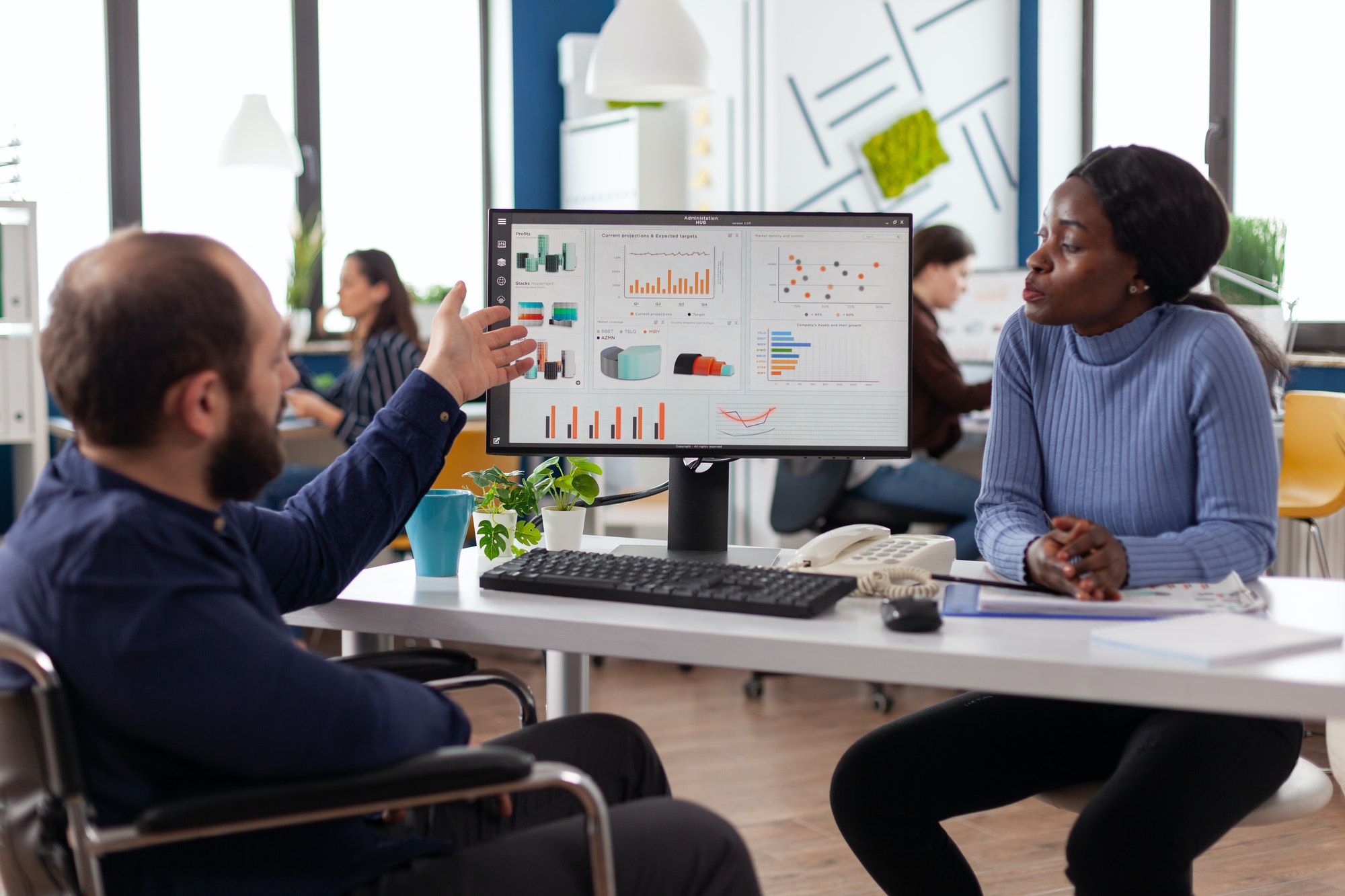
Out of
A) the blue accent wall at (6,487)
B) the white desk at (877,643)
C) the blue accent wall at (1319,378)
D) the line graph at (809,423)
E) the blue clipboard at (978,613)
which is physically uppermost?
the line graph at (809,423)

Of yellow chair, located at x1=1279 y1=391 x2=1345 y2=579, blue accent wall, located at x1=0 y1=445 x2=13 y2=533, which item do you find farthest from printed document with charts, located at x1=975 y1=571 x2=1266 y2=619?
blue accent wall, located at x1=0 y1=445 x2=13 y2=533

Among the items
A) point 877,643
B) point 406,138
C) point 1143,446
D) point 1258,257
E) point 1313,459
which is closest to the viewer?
point 877,643

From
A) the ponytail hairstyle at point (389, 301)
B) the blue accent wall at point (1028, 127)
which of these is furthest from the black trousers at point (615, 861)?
the blue accent wall at point (1028, 127)

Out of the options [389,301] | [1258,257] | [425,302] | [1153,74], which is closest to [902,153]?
[1153,74]

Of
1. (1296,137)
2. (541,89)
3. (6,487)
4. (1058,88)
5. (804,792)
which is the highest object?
(541,89)

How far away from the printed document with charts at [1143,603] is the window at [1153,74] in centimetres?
366

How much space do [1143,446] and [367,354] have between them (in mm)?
2813

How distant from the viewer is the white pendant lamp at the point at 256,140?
15.1 feet

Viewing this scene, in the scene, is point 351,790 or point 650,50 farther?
point 650,50

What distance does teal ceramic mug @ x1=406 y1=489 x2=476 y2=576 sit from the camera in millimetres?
1579

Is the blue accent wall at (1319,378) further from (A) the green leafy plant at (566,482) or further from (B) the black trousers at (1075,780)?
(A) the green leafy plant at (566,482)

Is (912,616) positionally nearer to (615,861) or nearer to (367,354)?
(615,861)

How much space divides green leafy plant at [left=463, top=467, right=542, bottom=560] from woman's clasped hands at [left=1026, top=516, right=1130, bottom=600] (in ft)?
2.05

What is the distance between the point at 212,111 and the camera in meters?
5.15
